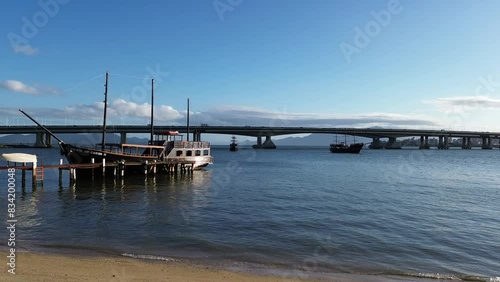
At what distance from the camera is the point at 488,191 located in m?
37.0

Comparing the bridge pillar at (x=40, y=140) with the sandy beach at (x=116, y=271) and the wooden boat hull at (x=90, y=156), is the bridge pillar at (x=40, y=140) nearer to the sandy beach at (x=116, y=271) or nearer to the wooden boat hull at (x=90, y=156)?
the wooden boat hull at (x=90, y=156)

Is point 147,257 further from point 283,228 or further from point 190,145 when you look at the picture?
point 190,145

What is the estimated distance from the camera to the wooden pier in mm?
35625

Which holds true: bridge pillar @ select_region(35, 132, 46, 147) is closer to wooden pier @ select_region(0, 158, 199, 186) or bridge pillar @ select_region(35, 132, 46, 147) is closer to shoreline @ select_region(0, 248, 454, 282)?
wooden pier @ select_region(0, 158, 199, 186)

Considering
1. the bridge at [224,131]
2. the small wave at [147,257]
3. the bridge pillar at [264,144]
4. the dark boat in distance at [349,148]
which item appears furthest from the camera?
the bridge pillar at [264,144]

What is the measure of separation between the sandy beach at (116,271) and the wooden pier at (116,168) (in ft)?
79.0

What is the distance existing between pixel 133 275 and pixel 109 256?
3.31 meters

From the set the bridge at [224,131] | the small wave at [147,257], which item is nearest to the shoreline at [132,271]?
the small wave at [147,257]

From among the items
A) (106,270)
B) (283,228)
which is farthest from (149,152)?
(106,270)

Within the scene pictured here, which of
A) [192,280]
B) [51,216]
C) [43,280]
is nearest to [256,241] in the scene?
[192,280]

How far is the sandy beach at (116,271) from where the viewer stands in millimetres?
10141

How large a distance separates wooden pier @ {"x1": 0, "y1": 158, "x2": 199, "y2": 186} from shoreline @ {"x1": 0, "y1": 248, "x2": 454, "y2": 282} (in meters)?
23.9

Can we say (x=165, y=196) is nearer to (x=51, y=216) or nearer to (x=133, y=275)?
(x=51, y=216)

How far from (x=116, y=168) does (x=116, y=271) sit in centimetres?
3201
